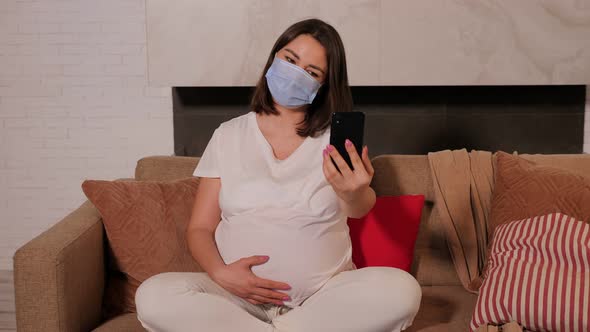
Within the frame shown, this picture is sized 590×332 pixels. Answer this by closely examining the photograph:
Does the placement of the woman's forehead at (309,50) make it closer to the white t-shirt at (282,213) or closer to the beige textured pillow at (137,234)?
the white t-shirt at (282,213)

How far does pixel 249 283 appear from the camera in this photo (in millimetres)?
2096

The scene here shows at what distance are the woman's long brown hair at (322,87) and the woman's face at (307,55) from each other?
2cm

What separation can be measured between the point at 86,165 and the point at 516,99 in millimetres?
2198

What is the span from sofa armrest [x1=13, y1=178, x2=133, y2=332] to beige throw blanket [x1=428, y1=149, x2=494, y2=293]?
1.20 metres

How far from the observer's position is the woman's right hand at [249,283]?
2.10 metres

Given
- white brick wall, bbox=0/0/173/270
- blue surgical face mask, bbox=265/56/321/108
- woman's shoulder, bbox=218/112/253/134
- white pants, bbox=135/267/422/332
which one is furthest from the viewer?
white brick wall, bbox=0/0/173/270

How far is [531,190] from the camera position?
247cm

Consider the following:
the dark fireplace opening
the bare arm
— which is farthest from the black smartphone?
the dark fireplace opening

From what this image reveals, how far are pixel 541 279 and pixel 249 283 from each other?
0.80 m

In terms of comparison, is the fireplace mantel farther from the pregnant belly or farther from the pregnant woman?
the pregnant belly

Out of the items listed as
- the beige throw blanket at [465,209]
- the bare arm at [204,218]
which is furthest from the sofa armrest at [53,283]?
the beige throw blanket at [465,209]

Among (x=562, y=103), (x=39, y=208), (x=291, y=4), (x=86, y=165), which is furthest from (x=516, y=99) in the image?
(x=39, y=208)

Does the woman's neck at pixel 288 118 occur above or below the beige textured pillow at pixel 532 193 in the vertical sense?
above

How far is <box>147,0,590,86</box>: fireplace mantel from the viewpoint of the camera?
3271 mm
